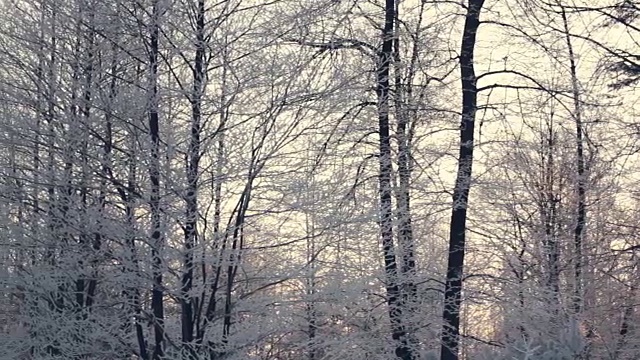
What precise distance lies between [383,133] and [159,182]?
3861 mm

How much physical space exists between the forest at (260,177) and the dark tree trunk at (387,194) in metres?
0.04

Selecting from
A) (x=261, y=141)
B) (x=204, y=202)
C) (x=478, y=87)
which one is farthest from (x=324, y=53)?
(x=478, y=87)

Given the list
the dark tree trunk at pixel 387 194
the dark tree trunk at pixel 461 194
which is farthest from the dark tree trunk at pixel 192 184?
the dark tree trunk at pixel 461 194

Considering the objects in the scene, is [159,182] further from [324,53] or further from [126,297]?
[324,53]

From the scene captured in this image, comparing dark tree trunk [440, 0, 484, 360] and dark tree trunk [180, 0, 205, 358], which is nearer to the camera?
dark tree trunk [180, 0, 205, 358]

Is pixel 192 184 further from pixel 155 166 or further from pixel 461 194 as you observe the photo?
pixel 461 194

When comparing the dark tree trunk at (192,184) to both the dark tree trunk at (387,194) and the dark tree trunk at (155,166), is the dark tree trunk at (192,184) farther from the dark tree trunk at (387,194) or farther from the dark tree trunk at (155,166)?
the dark tree trunk at (387,194)

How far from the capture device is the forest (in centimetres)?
754

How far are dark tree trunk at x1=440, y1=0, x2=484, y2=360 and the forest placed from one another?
31 millimetres

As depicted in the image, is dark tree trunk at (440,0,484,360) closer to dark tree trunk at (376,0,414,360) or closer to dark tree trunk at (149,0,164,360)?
dark tree trunk at (376,0,414,360)

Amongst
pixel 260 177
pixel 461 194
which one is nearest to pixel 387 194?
pixel 461 194

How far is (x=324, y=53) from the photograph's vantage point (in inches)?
344

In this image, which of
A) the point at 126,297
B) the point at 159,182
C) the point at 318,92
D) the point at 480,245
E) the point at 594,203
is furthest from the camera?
the point at 594,203

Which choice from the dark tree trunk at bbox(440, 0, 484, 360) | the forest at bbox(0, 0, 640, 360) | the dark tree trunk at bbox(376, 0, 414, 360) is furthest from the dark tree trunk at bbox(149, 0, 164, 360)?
the dark tree trunk at bbox(440, 0, 484, 360)
